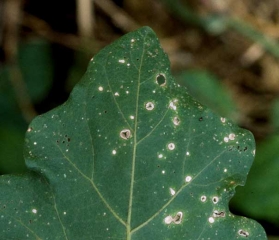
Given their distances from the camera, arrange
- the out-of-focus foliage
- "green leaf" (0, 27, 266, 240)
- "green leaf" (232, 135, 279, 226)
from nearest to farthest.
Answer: "green leaf" (0, 27, 266, 240) → "green leaf" (232, 135, 279, 226) → the out-of-focus foliage

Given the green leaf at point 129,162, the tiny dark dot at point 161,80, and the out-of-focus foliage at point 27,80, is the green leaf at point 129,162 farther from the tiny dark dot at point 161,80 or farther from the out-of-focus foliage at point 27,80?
the out-of-focus foliage at point 27,80

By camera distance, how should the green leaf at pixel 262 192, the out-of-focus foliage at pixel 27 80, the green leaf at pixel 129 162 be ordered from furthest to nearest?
the out-of-focus foliage at pixel 27 80 → the green leaf at pixel 262 192 → the green leaf at pixel 129 162

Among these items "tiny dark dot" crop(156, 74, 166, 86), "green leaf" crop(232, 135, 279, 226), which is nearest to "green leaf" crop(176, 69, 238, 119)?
"green leaf" crop(232, 135, 279, 226)

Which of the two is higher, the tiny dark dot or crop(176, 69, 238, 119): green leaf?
the tiny dark dot

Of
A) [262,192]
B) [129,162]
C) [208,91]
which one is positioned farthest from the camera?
[208,91]

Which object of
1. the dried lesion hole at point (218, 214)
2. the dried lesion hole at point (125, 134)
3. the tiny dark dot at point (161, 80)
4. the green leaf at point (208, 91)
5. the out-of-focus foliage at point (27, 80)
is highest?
the tiny dark dot at point (161, 80)

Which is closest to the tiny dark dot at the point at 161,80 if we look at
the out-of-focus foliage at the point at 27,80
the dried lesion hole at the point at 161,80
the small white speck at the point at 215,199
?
the dried lesion hole at the point at 161,80

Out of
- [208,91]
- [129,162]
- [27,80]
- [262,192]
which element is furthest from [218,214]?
[27,80]

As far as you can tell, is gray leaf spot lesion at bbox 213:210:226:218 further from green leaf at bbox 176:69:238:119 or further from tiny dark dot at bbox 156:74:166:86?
green leaf at bbox 176:69:238:119

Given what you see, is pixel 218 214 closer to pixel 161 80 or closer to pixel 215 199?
pixel 215 199
